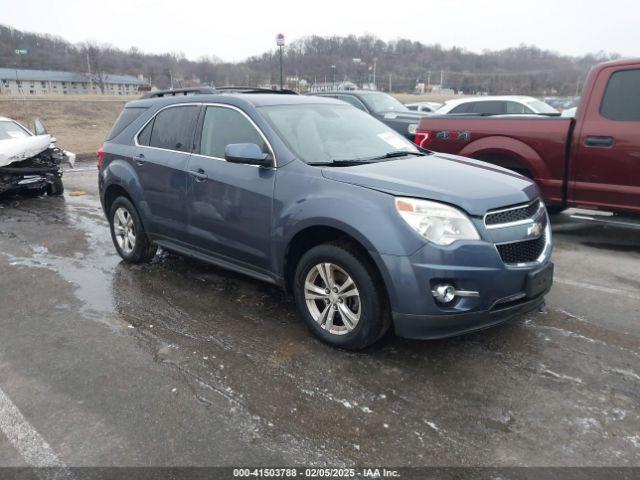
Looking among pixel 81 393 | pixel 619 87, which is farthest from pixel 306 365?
pixel 619 87

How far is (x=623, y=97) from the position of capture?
18.8ft

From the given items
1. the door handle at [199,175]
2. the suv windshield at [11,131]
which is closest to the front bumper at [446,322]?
the door handle at [199,175]

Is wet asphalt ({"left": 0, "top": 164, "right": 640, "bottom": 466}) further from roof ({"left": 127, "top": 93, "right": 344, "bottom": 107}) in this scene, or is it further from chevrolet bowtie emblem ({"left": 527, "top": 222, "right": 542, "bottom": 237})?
roof ({"left": 127, "top": 93, "right": 344, "bottom": 107})

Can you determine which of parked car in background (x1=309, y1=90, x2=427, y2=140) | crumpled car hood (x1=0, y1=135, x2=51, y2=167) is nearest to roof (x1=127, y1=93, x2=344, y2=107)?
crumpled car hood (x1=0, y1=135, x2=51, y2=167)

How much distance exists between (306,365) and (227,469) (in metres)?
1.05

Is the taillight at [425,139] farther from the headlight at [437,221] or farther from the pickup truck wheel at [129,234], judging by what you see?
the headlight at [437,221]

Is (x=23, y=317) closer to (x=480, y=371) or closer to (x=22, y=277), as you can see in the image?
(x=22, y=277)

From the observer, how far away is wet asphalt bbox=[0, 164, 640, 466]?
272 cm

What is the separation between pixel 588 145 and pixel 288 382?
A: 4511mm

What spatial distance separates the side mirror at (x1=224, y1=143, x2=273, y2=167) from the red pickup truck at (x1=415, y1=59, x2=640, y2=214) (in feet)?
12.2

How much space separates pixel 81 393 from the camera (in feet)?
10.7

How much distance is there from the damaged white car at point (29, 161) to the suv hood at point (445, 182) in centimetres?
778

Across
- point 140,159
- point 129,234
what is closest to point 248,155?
point 140,159

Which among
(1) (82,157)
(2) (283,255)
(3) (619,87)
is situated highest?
(3) (619,87)
